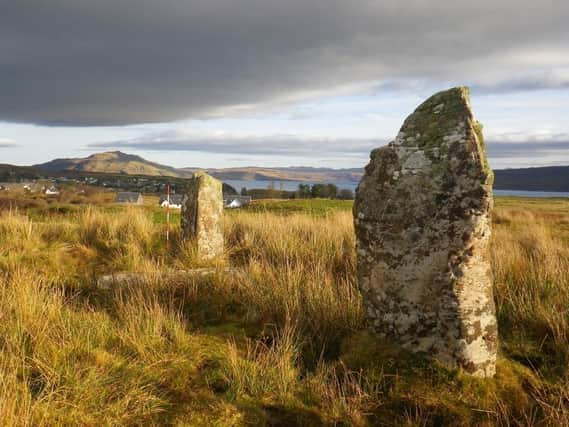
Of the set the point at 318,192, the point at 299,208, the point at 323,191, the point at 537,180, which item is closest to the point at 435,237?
the point at 299,208

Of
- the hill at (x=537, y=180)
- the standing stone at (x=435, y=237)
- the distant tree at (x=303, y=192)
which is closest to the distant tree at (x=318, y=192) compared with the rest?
the distant tree at (x=303, y=192)

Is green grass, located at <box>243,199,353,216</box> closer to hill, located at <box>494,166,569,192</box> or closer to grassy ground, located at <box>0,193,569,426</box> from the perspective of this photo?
grassy ground, located at <box>0,193,569,426</box>

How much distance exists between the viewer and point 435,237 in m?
3.45

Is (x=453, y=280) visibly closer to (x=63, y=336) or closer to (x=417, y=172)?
(x=417, y=172)

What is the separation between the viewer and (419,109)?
3768mm

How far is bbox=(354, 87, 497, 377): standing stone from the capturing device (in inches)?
131

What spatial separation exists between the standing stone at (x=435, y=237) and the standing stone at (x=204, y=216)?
5316mm

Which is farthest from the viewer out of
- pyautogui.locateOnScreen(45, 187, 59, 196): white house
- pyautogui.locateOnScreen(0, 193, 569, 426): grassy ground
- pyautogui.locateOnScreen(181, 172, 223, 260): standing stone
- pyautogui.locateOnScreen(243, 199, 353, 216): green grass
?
pyautogui.locateOnScreen(45, 187, 59, 196): white house

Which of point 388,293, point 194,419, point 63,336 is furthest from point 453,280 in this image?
point 63,336

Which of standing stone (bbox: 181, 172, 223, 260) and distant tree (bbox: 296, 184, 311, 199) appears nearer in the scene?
standing stone (bbox: 181, 172, 223, 260)

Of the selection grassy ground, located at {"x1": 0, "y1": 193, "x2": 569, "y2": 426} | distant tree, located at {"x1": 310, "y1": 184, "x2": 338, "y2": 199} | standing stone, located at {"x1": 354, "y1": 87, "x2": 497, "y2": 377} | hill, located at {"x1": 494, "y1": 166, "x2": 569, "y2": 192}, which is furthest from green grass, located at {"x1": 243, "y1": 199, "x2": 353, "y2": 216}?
hill, located at {"x1": 494, "y1": 166, "x2": 569, "y2": 192}

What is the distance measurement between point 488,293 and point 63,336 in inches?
151

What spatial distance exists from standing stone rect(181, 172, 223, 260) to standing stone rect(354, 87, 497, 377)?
532cm

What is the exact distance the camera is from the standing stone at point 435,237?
131 inches
